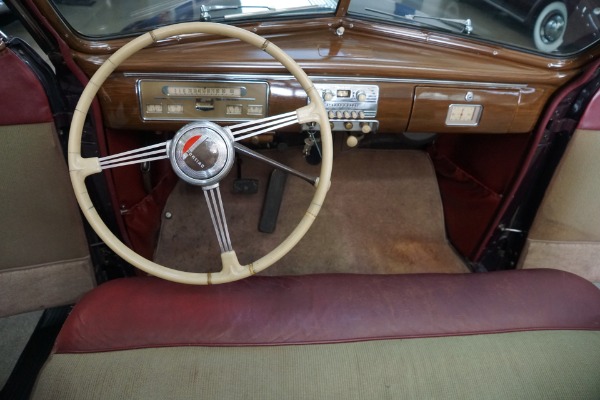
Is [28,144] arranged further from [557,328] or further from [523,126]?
[523,126]

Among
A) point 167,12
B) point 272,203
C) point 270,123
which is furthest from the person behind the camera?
point 272,203

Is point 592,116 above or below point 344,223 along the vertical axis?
above

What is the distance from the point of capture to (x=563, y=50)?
63.9 inches

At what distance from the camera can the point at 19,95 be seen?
1.20 meters

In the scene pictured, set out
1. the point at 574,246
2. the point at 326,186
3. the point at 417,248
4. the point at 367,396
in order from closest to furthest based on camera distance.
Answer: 1. the point at 367,396
2. the point at 326,186
3. the point at 574,246
4. the point at 417,248

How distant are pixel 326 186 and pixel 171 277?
49cm

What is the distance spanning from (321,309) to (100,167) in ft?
2.27

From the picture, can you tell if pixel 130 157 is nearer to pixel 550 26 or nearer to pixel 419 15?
pixel 419 15

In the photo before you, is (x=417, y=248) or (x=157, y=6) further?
(x=417, y=248)

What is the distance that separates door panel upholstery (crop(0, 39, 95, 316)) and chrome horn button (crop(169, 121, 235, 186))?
19.1 inches

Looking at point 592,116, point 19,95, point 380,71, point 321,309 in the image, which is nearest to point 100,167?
point 19,95

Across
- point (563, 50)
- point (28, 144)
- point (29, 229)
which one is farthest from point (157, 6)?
point (563, 50)

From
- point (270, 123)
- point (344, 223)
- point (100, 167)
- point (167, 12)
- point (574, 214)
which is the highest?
point (167, 12)

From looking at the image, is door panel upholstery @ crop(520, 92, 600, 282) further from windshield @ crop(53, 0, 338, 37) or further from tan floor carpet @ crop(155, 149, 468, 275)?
windshield @ crop(53, 0, 338, 37)
